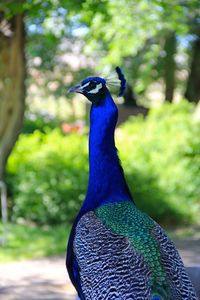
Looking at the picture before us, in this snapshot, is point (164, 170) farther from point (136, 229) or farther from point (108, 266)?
point (108, 266)

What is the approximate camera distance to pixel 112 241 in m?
2.56

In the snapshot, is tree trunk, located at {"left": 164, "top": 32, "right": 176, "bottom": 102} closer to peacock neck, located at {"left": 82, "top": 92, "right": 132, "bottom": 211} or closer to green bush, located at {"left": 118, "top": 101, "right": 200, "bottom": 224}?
green bush, located at {"left": 118, "top": 101, "right": 200, "bottom": 224}

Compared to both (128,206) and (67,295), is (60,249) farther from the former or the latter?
(128,206)

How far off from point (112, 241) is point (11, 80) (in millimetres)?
3803

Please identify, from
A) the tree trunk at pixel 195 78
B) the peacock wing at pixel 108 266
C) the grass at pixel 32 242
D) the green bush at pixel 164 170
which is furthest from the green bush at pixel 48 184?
the tree trunk at pixel 195 78

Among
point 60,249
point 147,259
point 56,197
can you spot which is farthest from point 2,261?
point 147,259

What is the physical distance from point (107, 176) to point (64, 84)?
14005 millimetres


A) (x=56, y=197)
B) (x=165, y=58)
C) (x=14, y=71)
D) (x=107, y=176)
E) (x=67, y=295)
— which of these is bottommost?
(x=67, y=295)

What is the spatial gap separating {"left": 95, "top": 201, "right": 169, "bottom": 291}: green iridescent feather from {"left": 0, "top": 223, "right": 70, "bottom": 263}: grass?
3.54 meters

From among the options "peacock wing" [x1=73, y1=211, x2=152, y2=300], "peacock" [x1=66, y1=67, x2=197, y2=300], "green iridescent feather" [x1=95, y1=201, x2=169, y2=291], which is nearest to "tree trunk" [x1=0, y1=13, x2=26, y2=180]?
"peacock" [x1=66, y1=67, x2=197, y2=300]

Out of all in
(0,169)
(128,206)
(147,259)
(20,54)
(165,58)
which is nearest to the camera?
(147,259)

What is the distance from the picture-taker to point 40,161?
26.5 feet

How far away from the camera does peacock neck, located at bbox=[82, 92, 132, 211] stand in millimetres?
Answer: 2920

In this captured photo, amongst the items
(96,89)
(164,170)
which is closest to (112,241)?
(96,89)
